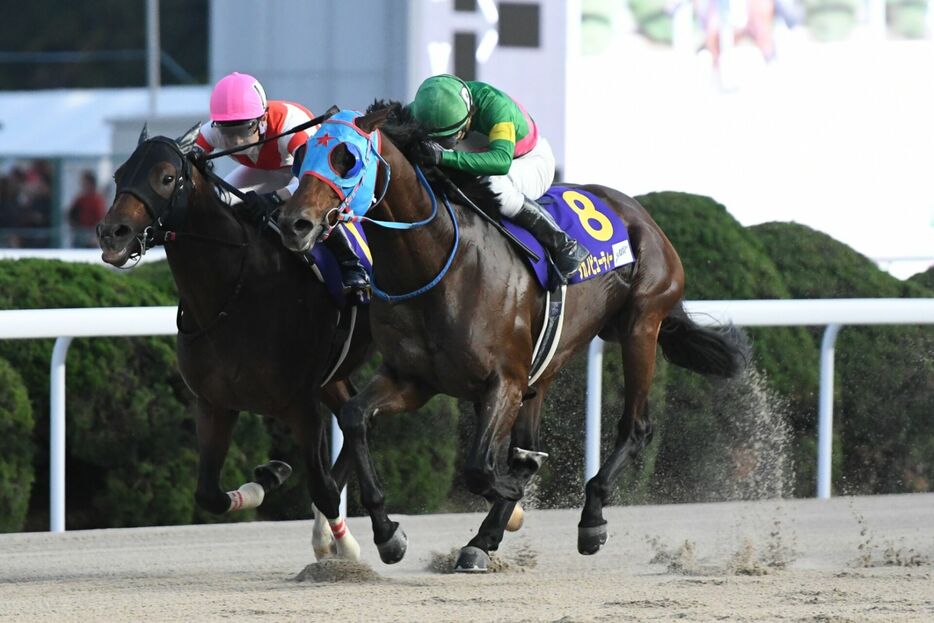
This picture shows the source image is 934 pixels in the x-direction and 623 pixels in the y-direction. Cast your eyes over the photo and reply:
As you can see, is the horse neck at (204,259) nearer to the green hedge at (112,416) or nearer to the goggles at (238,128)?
the goggles at (238,128)

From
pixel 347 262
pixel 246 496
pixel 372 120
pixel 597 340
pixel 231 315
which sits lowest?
pixel 246 496

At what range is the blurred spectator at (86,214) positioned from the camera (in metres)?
13.8

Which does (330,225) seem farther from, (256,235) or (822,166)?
(822,166)

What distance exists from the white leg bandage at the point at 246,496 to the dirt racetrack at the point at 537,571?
0.66 feet

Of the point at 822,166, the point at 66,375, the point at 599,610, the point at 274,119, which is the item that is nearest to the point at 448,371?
the point at 599,610

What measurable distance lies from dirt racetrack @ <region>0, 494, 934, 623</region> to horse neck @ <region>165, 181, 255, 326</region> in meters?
A: 0.81

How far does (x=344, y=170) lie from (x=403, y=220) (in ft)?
1.05

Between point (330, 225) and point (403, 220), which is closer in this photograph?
point (330, 225)

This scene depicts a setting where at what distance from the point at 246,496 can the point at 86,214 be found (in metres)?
9.30

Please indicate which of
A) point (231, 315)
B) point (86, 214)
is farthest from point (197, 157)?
point (86, 214)

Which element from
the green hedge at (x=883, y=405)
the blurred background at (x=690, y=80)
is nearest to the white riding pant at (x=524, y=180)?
the green hedge at (x=883, y=405)

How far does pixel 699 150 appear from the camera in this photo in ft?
30.7

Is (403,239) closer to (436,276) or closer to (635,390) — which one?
(436,276)

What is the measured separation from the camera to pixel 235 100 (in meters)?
4.69
